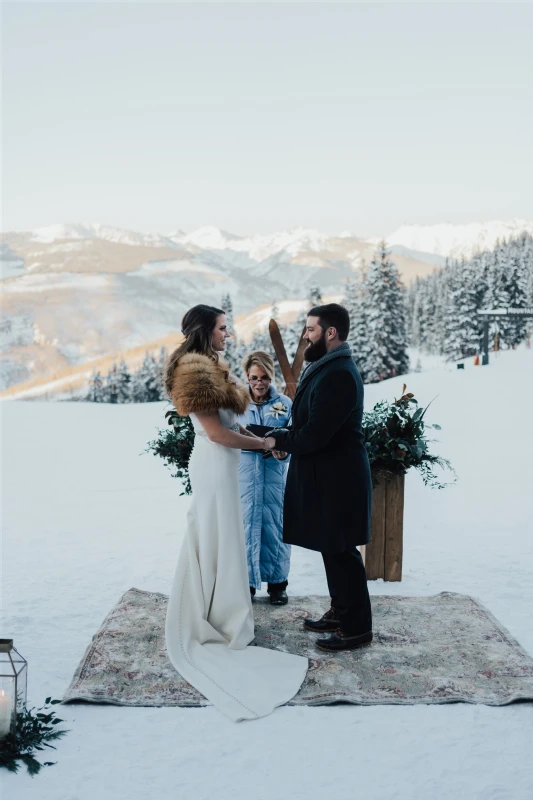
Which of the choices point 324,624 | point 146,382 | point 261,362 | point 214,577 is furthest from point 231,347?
point 214,577

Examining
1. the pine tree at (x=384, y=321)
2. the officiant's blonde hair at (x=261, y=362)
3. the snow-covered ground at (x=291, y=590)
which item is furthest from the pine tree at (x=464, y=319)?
the officiant's blonde hair at (x=261, y=362)

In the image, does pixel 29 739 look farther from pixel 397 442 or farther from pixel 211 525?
pixel 397 442

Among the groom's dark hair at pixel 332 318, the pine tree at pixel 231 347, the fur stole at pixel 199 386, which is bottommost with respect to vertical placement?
the pine tree at pixel 231 347

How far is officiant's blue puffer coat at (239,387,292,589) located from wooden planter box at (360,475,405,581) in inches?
39.0

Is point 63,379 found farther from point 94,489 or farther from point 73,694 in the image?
point 73,694

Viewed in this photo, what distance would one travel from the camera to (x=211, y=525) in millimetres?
4473

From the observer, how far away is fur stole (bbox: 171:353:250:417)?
429cm

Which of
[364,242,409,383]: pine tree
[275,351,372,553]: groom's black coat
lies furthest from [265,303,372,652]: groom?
[364,242,409,383]: pine tree

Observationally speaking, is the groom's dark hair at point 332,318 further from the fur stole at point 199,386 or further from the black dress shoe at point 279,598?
the black dress shoe at point 279,598

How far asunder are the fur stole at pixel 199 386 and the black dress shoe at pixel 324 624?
156 centimetres

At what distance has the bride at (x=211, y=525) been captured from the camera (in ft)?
14.1

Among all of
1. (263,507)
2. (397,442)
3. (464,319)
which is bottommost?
(263,507)

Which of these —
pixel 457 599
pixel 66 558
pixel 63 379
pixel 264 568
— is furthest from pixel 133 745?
pixel 63 379

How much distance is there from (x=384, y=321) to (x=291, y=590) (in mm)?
26113
